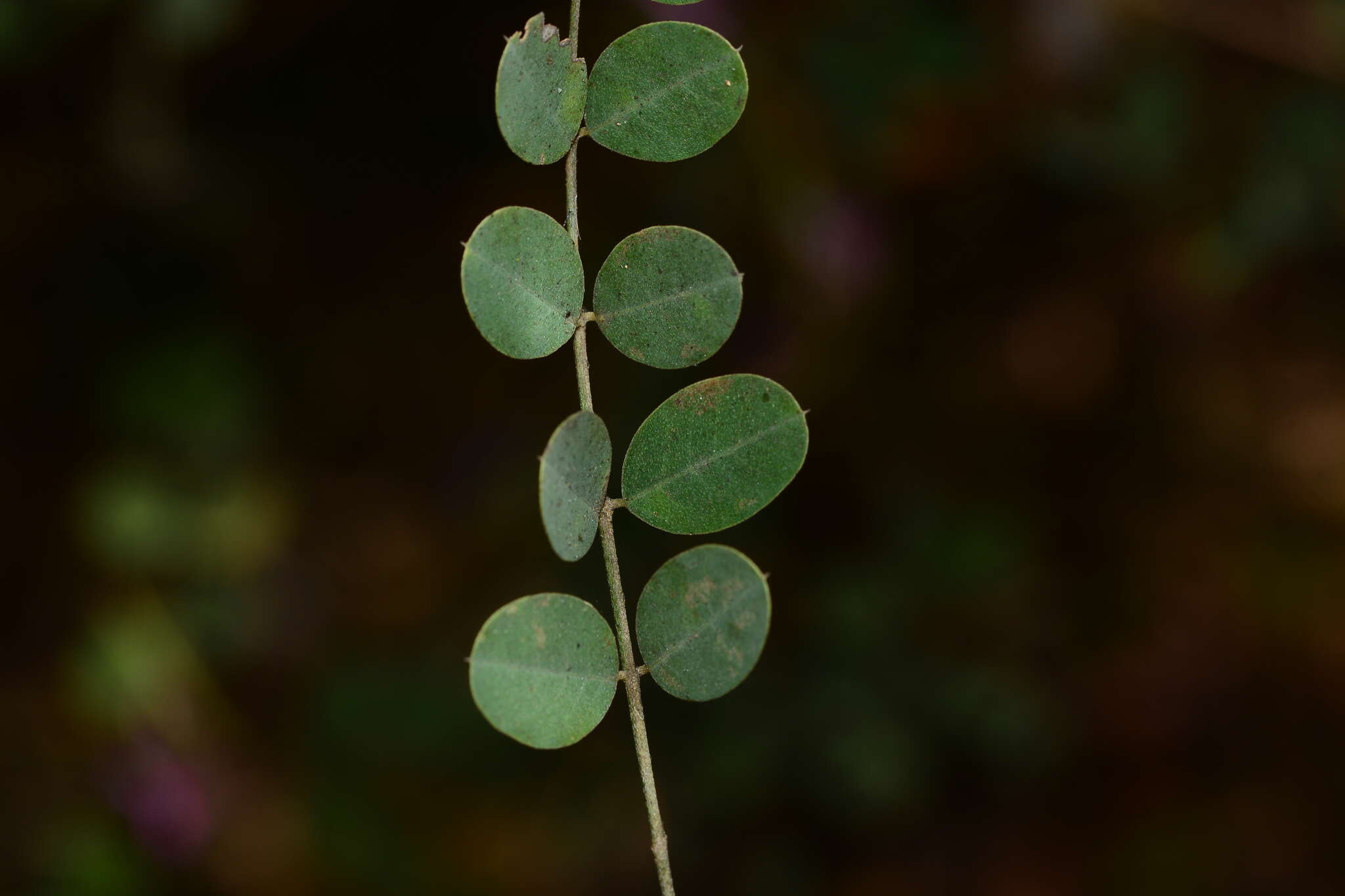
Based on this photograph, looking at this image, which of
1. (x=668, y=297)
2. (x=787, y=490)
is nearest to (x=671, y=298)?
(x=668, y=297)

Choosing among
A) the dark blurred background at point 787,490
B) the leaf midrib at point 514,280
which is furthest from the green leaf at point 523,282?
the dark blurred background at point 787,490

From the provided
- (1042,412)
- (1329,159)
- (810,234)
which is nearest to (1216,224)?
(1329,159)

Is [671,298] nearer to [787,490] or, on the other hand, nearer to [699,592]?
[699,592]

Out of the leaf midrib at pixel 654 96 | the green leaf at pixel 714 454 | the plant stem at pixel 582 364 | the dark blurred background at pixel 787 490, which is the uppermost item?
the leaf midrib at pixel 654 96

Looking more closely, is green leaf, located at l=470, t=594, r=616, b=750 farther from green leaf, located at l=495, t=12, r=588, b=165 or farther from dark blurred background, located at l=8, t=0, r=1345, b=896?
dark blurred background, located at l=8, t=0, r=1345, b=896

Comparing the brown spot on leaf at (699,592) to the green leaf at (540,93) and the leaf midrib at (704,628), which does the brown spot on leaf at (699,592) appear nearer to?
the leaf midrib at (704,628)

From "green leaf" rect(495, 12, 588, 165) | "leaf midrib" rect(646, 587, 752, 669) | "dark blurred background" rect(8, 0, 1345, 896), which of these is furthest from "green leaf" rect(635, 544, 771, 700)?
"dark blurred background" rect(8, 0, 1345, 896)

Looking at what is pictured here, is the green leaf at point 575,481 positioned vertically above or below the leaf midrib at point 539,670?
above
